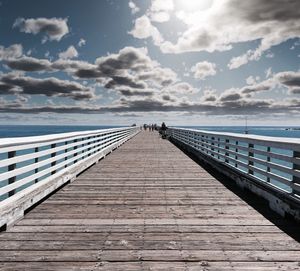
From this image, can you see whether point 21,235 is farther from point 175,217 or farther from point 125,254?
point 175,217

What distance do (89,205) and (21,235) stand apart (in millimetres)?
2109

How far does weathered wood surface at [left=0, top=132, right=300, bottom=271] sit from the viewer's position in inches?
163

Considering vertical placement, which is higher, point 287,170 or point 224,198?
point 287,170

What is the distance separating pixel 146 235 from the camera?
5.14m

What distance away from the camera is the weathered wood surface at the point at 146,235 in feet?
13.6

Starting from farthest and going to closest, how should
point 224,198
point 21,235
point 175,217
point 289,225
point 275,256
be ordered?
point 224,198
point 175,217
point 289,225
point 21,235
point 275,256

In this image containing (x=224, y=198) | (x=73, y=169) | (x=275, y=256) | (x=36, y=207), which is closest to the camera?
(x=275, y=256)

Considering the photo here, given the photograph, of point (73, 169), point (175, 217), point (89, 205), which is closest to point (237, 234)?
point (175, 217)

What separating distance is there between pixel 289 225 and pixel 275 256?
1519 mm

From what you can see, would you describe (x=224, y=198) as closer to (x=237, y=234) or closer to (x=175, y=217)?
(x=175, y=217)

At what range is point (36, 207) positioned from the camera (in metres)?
6.81

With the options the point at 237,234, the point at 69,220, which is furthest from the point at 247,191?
the point at 69,220

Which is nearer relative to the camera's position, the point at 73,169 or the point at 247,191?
the point at 247,191

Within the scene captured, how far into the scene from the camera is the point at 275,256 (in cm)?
433
